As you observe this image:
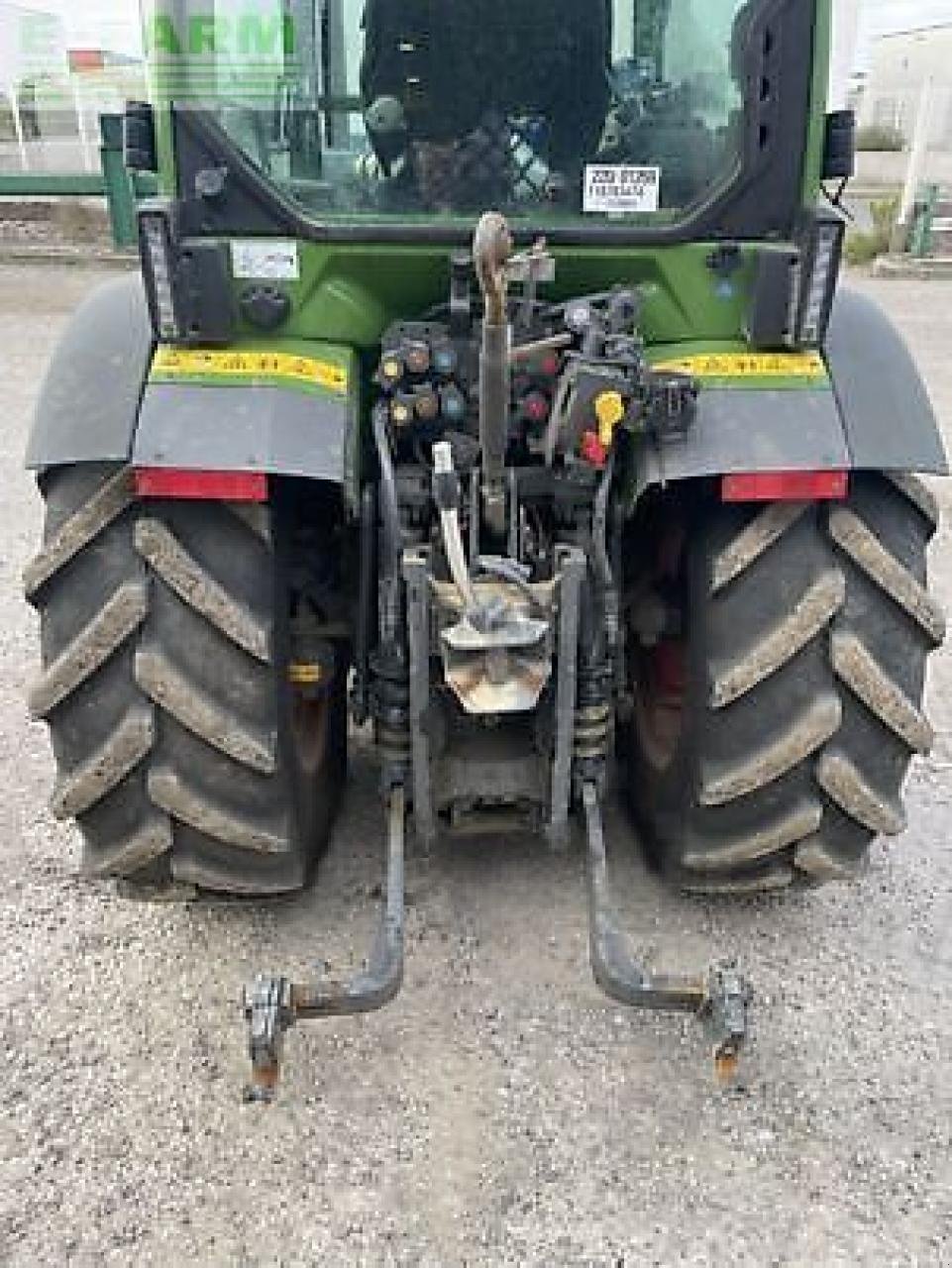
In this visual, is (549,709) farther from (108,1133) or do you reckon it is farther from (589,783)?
(108,1133)

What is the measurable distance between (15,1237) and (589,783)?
4.35ft

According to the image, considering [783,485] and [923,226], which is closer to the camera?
[783,485]

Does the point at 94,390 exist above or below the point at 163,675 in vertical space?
above

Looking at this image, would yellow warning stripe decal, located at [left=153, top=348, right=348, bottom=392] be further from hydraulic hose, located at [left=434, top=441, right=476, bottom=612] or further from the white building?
the white building

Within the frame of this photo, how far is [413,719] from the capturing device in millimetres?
2525

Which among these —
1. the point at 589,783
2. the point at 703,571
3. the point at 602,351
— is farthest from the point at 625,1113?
the point at 602,351

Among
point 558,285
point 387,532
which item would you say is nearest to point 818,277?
point 558,285

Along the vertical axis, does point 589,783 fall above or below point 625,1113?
above

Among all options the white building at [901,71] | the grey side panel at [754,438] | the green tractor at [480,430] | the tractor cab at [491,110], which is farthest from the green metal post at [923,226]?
the white building at [901,71]

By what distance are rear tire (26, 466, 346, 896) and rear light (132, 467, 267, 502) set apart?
9cm

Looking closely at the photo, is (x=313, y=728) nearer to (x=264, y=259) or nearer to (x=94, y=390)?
(x=94, y=390)

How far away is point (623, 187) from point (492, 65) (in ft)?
1.11

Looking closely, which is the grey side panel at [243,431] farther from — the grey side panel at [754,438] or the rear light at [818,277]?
the rear light at [818,277]

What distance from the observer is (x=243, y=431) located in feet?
7.54
